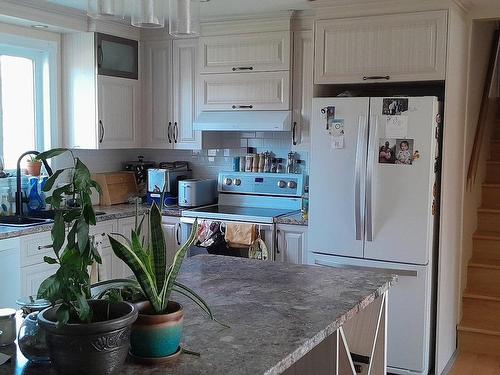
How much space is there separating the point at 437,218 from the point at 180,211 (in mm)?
2012

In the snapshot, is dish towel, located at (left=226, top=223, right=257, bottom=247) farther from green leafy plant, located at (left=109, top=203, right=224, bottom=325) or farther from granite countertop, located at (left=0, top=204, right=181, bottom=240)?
green leafy plant, located at (left=109, top=203, right=224, bottom=325)

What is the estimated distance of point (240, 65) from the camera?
15.8 feet

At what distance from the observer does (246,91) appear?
190 inches

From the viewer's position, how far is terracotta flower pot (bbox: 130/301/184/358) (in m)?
1.63

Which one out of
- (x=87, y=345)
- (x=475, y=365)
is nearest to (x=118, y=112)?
(x=475, y=365)

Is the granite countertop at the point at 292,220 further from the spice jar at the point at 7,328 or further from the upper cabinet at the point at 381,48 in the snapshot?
the spice jar at the point at 7,328

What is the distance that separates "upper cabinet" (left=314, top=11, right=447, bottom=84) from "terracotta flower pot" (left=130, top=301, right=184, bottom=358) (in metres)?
2.73

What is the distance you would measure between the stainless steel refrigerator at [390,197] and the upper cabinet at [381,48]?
20 centimetres

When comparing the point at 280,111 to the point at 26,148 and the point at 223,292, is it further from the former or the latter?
the point at 223,292

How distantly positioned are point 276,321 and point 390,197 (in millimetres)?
2033

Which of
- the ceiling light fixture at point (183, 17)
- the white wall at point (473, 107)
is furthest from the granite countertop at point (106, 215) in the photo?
the white wall at point (473, 107)

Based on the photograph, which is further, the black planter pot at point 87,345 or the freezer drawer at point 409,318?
the freezer drawer at point 409,318

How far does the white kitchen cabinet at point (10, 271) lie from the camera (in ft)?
12.4

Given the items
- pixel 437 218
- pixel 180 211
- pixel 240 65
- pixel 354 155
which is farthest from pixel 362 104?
pixel 180 211
